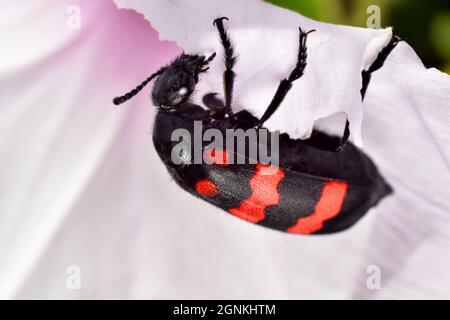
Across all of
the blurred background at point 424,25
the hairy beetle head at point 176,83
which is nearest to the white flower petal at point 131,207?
the hairy beetle head at point 176,83

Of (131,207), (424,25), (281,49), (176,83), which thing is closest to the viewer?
(281,49)

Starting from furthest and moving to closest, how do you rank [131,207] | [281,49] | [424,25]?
[424,25]
[131,207]
[281,49]

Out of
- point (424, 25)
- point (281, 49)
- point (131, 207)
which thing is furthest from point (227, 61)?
point (424, 25)

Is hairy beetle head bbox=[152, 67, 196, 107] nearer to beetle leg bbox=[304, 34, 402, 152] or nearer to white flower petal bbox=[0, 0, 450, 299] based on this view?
white flower petal bbox=[0, 0, 450, 299]

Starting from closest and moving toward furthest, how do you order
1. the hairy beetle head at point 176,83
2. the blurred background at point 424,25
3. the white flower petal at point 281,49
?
1. the white flower petal at point 281,49
2. the hairy beetle head at point 176,83
3. the blurred background at point 424,25

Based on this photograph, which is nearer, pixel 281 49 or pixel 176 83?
pixel 281 49

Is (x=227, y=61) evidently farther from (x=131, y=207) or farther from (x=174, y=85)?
(x=131, y=207)

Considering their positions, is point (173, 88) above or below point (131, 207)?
above

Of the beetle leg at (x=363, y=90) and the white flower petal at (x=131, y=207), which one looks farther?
the white flower petal at (x=131, y=207)

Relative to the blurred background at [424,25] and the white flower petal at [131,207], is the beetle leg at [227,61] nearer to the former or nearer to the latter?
the white flower petal at [131,207]
